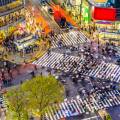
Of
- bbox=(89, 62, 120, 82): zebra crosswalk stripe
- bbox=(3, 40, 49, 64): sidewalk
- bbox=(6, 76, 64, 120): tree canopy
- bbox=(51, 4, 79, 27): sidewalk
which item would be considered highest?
bbox=(6, 76, 64, 120): tree canopy

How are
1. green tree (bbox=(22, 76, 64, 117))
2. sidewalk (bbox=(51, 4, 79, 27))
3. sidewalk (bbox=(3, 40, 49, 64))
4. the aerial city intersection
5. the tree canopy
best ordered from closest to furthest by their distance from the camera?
the tree canopy, green tree (bbox=(22, 76, 64, 117)), the aerial city intersection, sidewalk (bbox=(3, 40, 49, 64)), sidewalk (bbox=(51, 4, 79, 27))

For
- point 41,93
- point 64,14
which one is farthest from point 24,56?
point 41,93

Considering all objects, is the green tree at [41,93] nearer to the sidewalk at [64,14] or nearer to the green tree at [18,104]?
the green tree at [18,104]

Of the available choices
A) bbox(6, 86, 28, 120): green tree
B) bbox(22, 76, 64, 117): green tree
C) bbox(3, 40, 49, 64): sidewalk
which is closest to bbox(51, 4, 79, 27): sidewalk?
bbox(3, 40, 49, 64): sidewalk

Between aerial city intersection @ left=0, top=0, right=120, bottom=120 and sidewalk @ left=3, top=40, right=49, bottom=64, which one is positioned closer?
aerial city intersection @ left=0, top=0, right=120, bottom=120

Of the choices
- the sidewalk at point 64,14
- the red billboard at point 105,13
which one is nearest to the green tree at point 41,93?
the red billboard at point 105,13

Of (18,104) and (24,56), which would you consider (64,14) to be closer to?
(24,56)

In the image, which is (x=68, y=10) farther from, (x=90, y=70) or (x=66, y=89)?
(x=66, y=89)

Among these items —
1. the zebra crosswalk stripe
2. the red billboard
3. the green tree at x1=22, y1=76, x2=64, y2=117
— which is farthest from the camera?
the red billboard

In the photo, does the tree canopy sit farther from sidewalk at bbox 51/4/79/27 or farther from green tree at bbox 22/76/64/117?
sidewalk at bbox 51/4/79/27
